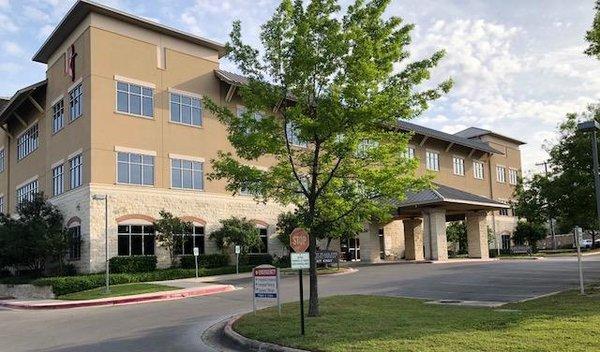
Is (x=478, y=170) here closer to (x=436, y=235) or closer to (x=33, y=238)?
(x=436, y=235)

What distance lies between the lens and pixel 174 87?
120ft

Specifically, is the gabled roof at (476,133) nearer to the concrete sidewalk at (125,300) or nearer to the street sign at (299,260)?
the concrete sidewalk at (125,300)

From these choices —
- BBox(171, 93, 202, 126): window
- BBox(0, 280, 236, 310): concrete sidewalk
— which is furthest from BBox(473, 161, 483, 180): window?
BBox(0, 280, 236, 310): concrete sidewalk

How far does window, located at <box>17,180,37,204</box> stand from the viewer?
40.7m

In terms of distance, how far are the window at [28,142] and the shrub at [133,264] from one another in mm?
14053

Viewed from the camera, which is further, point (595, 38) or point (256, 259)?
point (256, 259)

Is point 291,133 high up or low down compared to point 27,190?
down

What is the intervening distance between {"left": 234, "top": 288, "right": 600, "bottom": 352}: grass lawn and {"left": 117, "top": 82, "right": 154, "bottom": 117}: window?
21.9 m

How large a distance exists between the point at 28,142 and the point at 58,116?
22.4ft

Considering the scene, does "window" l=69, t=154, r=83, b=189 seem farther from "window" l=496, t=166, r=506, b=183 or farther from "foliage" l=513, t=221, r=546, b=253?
"window" l=496, t=166, r=506, b=183

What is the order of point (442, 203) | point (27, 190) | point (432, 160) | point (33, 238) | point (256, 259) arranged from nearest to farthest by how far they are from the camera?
1. point (33, 238)
2. point (256, 259)
3. point (442, 203)
4. point (27, 190)
5. point (432, 160)

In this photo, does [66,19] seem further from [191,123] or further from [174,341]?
[174,341]

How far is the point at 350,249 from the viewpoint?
49156mm

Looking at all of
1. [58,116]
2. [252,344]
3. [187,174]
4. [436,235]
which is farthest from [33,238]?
[436,235]
